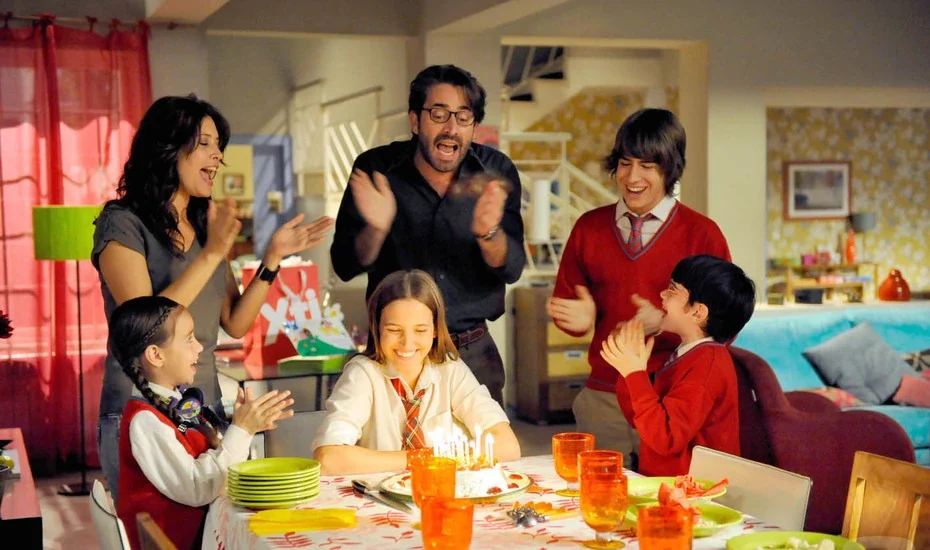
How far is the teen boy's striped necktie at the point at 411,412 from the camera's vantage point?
8.57ft

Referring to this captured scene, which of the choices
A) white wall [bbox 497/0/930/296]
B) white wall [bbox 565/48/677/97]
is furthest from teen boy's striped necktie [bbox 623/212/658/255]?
white wall [bbox 565/48/677/97]

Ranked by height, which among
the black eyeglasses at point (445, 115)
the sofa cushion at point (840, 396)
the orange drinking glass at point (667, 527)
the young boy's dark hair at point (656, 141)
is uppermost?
the black eyeglasses at point (445, 115)

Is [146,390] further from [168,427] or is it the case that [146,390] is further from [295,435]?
[295,435]

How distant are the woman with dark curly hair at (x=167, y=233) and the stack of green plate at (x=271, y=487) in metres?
0.51

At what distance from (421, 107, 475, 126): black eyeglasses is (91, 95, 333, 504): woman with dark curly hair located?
52 centimetres

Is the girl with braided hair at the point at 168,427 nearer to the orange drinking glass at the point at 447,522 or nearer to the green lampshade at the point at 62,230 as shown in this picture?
the orange drinking glass at the point at 447,522

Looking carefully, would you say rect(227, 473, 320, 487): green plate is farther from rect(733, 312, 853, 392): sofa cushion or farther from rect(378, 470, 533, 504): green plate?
rect(733, 312, 853, 392): sofa cushion

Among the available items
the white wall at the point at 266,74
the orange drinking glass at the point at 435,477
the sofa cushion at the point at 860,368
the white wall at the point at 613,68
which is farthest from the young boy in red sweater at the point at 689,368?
the white wall at the point at 266,74

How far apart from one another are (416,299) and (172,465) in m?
0.66

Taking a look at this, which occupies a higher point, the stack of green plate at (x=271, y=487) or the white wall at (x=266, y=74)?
the white wall at (x=266, y=74)

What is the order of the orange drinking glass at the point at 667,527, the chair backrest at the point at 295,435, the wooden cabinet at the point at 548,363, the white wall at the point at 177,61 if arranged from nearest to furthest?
the orange drinking glass at the point at 667,527 → the chair backrest at the point at 295,435 → the white wall at the point at 177,61 → the wooden cabinet at the point at 548,363

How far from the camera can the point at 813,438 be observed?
4215mm

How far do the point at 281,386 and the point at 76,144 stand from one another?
1.99 meters

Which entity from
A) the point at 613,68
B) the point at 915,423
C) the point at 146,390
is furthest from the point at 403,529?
the point at 613,68
